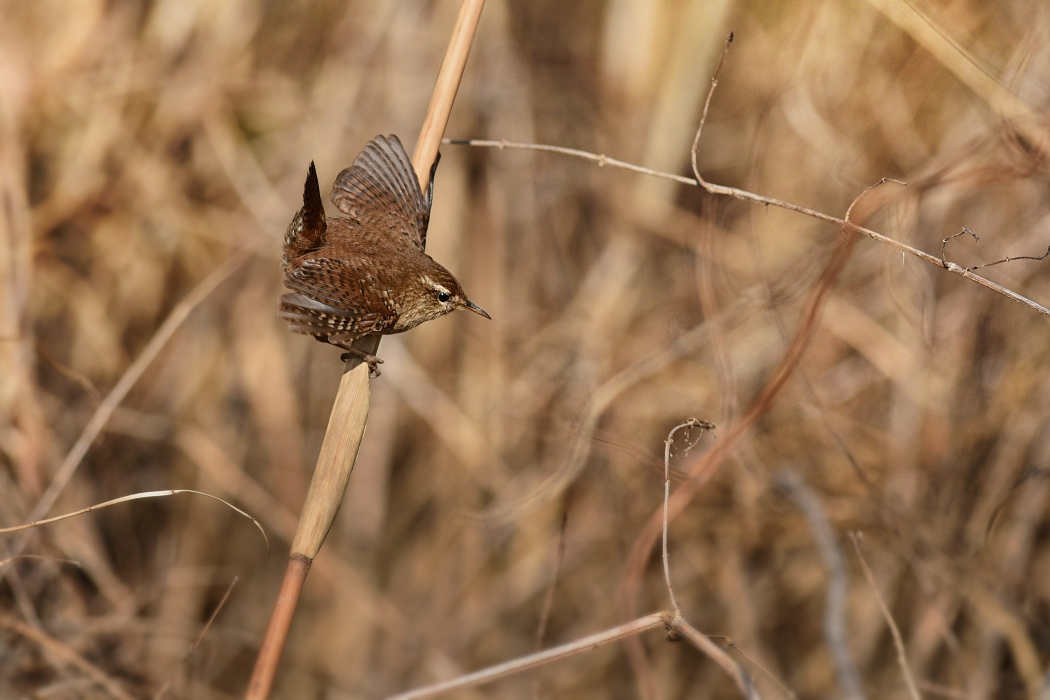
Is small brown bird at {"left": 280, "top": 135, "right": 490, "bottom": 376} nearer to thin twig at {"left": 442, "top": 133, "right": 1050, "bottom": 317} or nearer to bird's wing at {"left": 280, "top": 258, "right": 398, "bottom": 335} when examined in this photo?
bird's wing at {"left": 280, "top": 258, "right": 398, "bottom": 335}

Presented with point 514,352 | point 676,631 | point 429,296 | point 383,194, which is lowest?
point 676,631

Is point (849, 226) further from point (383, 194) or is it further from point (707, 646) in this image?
point (383, 194)

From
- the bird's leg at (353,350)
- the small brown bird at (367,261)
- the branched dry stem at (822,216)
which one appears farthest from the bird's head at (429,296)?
the branched dry stem at (822,216)

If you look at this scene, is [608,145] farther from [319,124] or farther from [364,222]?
[364,222]

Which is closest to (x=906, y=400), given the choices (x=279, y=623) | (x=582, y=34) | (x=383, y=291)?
(x=582, y=34)

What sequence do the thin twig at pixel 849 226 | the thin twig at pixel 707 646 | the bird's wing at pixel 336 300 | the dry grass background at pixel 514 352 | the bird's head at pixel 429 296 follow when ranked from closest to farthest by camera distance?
the thin twig at pixel 707 646, the thin twig at pixel 849 226, the bird's wing at pixel 336 300, the bird's head at pixel 429 296, the dry grass background at pixel 514 352

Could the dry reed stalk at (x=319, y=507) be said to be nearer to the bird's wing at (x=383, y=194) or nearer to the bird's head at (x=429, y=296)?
the bird's head at (x=429, y=296)

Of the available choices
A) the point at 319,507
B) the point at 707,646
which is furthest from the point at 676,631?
the point at 319,507
